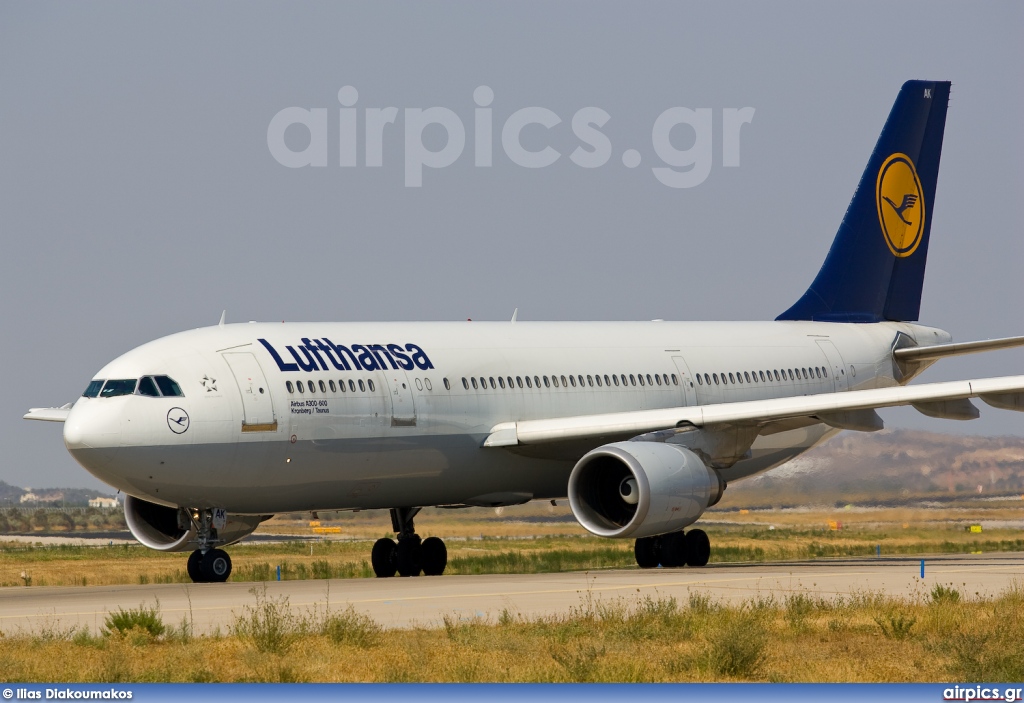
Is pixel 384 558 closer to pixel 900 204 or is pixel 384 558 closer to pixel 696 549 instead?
pixel 696 549

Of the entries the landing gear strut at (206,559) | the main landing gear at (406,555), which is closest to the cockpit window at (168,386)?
the landing gear strut at (206,559)

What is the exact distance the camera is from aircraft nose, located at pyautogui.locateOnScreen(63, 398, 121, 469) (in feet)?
77.1

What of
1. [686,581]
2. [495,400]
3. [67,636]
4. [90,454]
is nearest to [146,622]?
[67,636]

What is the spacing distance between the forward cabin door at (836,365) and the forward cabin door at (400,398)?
1167 cm

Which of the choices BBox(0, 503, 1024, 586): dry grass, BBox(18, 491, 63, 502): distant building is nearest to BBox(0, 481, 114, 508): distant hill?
BBox(18, 491, 63, 502): distant building

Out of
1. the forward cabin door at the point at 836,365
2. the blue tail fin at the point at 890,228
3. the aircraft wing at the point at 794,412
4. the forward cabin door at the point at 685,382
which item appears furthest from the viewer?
the blue tail fin at the point at 890,228

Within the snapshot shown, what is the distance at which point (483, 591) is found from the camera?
22.8 m

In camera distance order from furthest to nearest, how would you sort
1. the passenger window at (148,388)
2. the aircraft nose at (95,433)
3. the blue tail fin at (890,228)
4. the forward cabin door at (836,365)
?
the blue tail fin at (890,228) → the forward cabin door at (836,365) → the passenger window at (148,388) → the aircraft nose at (95,433)

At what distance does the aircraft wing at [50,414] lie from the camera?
94.2 ft

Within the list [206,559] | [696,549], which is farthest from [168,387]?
[696,549]

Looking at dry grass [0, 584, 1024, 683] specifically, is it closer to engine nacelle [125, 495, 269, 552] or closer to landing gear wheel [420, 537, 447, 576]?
engine nacelle [125, 495, 269, 552]

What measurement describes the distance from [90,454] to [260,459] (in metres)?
2.48

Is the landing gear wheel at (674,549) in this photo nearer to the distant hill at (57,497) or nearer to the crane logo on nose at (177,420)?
the crane logo on nose at (177,420)

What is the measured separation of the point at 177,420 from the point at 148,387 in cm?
66
